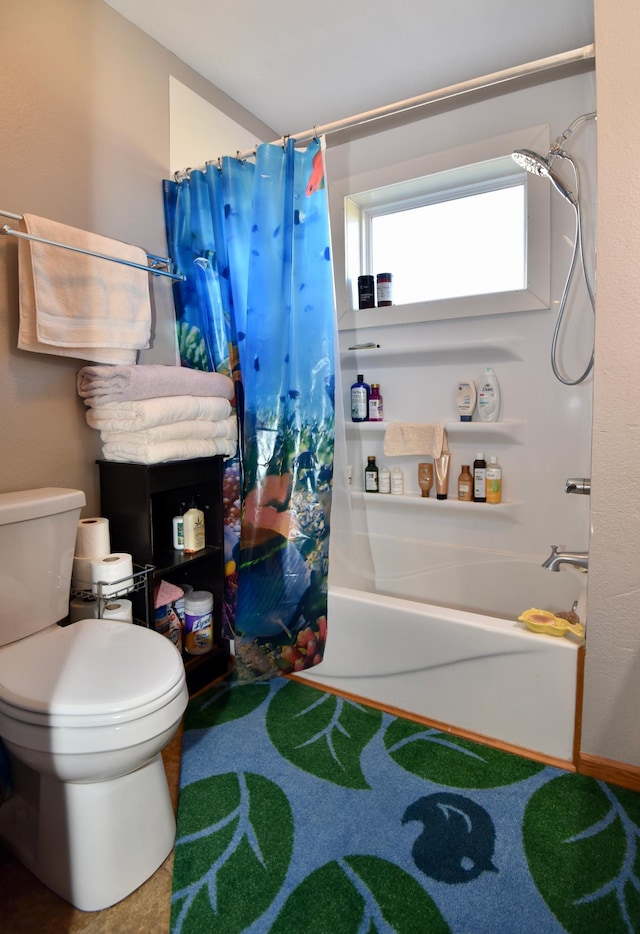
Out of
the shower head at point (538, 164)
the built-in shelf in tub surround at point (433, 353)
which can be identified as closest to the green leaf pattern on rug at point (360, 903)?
the built-in shelf in tub surround at point (433, 353)

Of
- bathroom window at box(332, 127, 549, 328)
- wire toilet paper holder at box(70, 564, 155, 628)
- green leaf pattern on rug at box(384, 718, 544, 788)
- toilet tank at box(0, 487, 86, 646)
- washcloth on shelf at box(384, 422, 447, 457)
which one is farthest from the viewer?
washcloth on shelf at box(384, 422, 447, 457)

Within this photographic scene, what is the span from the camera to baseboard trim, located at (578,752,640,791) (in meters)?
1.50

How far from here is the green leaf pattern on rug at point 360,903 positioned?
1.12m

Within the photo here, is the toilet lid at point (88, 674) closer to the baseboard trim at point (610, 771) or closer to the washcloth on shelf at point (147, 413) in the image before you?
the washcloth on shelf at point (147, 413)

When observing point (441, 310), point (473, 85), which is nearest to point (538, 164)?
point (473, 85)

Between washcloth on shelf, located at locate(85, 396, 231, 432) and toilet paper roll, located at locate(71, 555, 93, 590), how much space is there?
0.44 metres

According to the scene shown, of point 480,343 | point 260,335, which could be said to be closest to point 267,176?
point 260,335

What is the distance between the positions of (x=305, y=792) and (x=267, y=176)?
2.01 meters

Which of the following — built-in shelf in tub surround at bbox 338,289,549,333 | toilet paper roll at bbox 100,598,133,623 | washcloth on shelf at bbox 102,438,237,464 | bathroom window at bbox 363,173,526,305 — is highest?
bathroom window at bbox 363,173,526,305

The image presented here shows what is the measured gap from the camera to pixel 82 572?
1.71 metres

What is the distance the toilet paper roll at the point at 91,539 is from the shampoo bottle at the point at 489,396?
1692 mm

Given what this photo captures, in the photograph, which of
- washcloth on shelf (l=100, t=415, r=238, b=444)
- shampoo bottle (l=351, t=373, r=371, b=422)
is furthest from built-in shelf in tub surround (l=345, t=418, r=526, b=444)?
washcloth on shelf (l=100, t=415, r=238, b=444)

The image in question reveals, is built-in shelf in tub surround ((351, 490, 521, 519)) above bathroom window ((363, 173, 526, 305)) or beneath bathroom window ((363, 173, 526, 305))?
beneath

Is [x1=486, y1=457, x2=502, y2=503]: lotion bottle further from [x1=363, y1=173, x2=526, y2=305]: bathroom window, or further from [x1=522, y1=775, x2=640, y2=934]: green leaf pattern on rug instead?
[x1=522, y1=775, x2=640, y2=934]: green leaf pattern on rug
